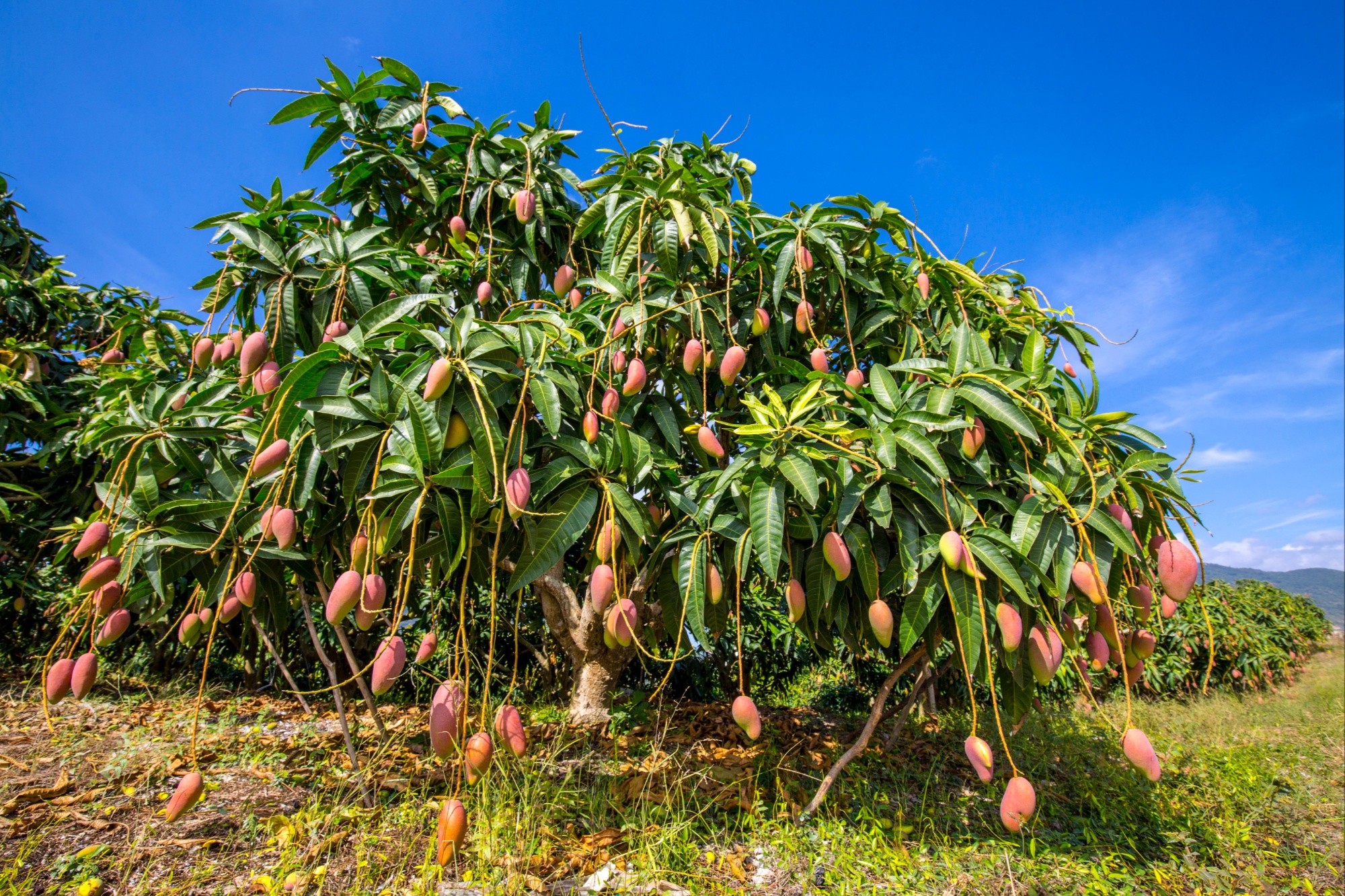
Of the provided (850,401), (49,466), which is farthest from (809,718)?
(49,466)

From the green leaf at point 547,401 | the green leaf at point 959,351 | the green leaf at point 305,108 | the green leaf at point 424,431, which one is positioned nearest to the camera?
the green leaf at point 424,431

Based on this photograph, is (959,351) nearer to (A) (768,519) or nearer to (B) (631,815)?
(A) (768,519)

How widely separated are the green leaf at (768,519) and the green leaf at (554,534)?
0.36 metres

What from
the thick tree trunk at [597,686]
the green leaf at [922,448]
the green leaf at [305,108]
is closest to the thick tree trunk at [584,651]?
the thick tree trunk at [597,686]

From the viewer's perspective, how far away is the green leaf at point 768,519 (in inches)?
53.6

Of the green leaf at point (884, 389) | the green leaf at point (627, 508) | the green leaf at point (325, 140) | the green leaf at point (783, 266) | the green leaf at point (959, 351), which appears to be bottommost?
the green leaf at point (627, 508)

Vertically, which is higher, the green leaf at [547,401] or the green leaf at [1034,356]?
the green leaf at [1034,356]

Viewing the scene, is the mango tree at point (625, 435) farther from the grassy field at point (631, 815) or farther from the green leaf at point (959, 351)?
the grassy field at point (631, 815)

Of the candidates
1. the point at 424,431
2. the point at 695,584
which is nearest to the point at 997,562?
the point at 695,584

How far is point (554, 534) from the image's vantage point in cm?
143

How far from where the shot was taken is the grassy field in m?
Answer: 1.67

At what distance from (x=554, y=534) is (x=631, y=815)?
1.04 metres

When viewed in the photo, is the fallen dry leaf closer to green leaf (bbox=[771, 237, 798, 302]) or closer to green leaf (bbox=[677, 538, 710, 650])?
green leaf (bbox=[677, 538, 710, 650])

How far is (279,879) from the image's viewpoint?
5.18ft
